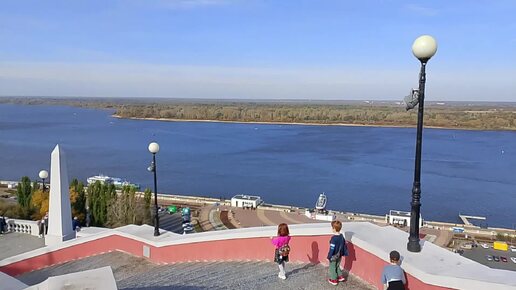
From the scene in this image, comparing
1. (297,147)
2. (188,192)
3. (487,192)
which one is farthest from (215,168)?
(487,192)

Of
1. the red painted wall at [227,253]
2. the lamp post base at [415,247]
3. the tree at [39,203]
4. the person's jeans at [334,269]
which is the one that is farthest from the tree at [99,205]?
the lamp post base at [415,247]

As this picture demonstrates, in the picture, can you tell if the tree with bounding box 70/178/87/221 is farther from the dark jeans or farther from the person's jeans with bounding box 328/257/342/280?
the dark jeans

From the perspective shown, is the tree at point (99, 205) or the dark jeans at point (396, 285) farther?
the tree at point (99, 205)

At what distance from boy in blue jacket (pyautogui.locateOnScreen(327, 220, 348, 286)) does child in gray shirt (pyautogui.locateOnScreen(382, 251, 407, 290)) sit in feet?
2.48

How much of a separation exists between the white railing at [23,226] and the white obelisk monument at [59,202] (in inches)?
66.3

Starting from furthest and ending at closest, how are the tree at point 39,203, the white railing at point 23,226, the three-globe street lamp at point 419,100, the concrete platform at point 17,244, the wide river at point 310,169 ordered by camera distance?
the wide river at point 310,169 < the tree at point 39,203 < the white railing at point 23,226 < the concrete platform at point 17,244 < the three-globe street lamp at point 419,100

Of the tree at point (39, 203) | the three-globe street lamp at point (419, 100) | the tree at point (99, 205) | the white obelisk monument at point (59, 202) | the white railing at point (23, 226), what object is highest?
the three-globe street lamp at point (419, 100)

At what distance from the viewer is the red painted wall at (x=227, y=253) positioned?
5270 millimetres

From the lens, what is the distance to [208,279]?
19.4 ft

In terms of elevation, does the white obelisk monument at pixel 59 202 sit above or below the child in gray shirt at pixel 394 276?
below

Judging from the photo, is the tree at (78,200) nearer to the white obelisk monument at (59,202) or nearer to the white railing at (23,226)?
the white railing at (23,226)

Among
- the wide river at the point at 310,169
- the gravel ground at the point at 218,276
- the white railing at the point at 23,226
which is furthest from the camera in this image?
the wide river at the point at 310,169

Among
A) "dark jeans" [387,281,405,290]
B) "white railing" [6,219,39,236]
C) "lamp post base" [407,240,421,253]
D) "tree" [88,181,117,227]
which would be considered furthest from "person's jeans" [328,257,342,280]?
"tree" [88,181,117,227]

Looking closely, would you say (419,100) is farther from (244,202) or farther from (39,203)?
(244,202)
